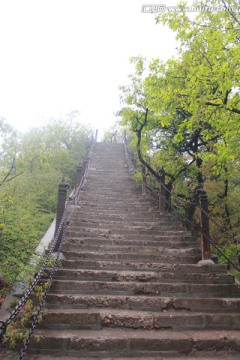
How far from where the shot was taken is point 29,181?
449 inches

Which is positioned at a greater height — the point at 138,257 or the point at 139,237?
the point at 139,237

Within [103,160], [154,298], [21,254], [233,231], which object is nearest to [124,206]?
[233,231]

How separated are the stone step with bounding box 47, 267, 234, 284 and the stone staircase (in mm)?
17

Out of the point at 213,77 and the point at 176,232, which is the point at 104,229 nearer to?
the point at 176,232

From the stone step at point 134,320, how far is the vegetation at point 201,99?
89.4 inches

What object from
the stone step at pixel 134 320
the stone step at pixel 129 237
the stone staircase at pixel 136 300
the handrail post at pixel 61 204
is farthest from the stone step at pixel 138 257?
the stone step at pixel 134 320

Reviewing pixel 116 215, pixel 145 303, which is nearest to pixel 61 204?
pixel 145 303

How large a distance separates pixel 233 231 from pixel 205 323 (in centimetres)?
485

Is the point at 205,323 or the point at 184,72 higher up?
the point at 184,72

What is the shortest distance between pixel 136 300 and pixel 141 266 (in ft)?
3.51

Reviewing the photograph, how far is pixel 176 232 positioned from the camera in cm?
702

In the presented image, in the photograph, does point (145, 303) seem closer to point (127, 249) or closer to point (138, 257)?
point (138, 257)

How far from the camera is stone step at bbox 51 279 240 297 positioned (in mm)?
4418

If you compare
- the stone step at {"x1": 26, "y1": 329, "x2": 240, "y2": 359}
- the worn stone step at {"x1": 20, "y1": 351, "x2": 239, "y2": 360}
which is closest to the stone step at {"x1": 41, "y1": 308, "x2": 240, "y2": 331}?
the stone step at {"x1": 26, "y1": 329, "x2": 240, "y2": 359}
